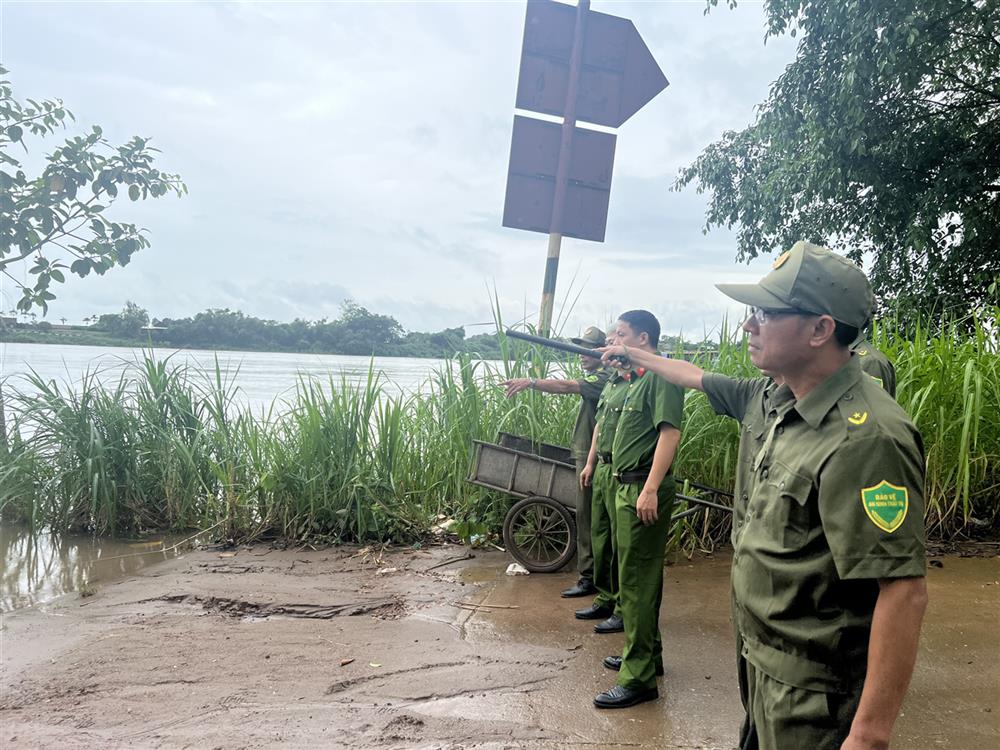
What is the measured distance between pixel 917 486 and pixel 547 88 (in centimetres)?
501

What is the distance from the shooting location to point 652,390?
3.74 meters

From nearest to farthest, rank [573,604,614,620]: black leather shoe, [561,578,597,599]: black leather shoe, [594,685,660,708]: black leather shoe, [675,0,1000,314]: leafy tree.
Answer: [594,685,660,708]: black leather shoe, [573,604,614,620]: black leather shoe, [561,578,597,599]: black leather shoe, [675,0,1000,314]: leafy tree

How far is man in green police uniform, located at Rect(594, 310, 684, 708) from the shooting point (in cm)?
333

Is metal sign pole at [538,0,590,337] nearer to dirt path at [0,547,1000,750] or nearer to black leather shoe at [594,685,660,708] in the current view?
dirt path at [0,547,1000,750]

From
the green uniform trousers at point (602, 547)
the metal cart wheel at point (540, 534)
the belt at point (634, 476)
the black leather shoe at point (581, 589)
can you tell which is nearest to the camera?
the belt at point (634, 476)

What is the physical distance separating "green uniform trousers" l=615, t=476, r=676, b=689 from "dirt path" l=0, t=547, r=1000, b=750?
0.54 feet

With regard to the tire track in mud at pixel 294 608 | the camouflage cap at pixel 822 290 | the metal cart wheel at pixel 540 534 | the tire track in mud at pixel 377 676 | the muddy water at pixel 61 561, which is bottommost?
the muddy water at pixel 61 561

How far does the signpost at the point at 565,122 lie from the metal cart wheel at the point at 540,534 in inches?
59.9

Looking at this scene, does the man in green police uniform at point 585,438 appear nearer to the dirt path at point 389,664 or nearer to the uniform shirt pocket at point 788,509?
the dirt path at point 389,664

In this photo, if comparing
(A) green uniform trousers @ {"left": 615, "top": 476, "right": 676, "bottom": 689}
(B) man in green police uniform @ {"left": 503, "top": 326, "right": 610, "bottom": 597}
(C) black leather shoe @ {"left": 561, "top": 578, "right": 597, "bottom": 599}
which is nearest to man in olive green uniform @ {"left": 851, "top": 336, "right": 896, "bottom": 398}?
(A) green uniform trousers @ {"left": 615, "top": 476, "right": 676, "bottom": 689}

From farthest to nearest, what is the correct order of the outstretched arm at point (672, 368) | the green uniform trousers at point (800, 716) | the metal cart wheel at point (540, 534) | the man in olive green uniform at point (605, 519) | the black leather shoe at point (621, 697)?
the metal cart wheel at point (540, 534) < the man in olive green uniform at point (605, 519) < the black leather shoe at point (621, 697) < the outstretched arm at point (672, 368) < the green uniform trousers at point (800, 716)

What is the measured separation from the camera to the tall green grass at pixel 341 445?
5.71m

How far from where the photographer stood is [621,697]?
3.26 metres

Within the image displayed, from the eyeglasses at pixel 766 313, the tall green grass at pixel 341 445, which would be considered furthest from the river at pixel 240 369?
the eyeglasses at pixel 766 313
